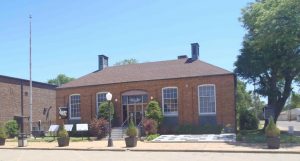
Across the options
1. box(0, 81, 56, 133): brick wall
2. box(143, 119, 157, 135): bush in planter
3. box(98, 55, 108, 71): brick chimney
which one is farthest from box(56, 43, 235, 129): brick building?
box(0, 81, 56, 133): brick wall

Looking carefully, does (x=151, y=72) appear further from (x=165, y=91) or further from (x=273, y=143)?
(x=273, y=143)

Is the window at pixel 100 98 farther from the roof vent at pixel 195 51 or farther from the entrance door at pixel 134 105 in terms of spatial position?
the roof vent at pixel 195 51

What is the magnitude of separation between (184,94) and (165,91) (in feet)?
6.05

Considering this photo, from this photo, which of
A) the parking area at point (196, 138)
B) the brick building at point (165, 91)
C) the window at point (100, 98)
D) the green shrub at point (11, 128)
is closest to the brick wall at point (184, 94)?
the brick building at point (165, 91)

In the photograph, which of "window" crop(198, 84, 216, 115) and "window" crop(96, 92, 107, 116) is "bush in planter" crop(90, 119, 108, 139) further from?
"window" crop(198, 84, 216, 115)

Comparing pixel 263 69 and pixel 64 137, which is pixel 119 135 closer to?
pixel 64 137

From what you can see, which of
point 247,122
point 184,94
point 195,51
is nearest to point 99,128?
point 184,94

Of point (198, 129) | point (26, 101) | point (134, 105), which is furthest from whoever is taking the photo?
point (26, 101)

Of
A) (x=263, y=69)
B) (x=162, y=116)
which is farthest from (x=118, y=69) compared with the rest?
(x=263, y=69)

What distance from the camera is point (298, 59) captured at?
28.5m

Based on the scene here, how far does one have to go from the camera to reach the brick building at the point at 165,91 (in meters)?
33.4

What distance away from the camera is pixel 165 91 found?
116 feet

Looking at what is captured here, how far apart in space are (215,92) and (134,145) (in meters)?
11.3

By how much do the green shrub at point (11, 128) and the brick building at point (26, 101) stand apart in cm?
223
